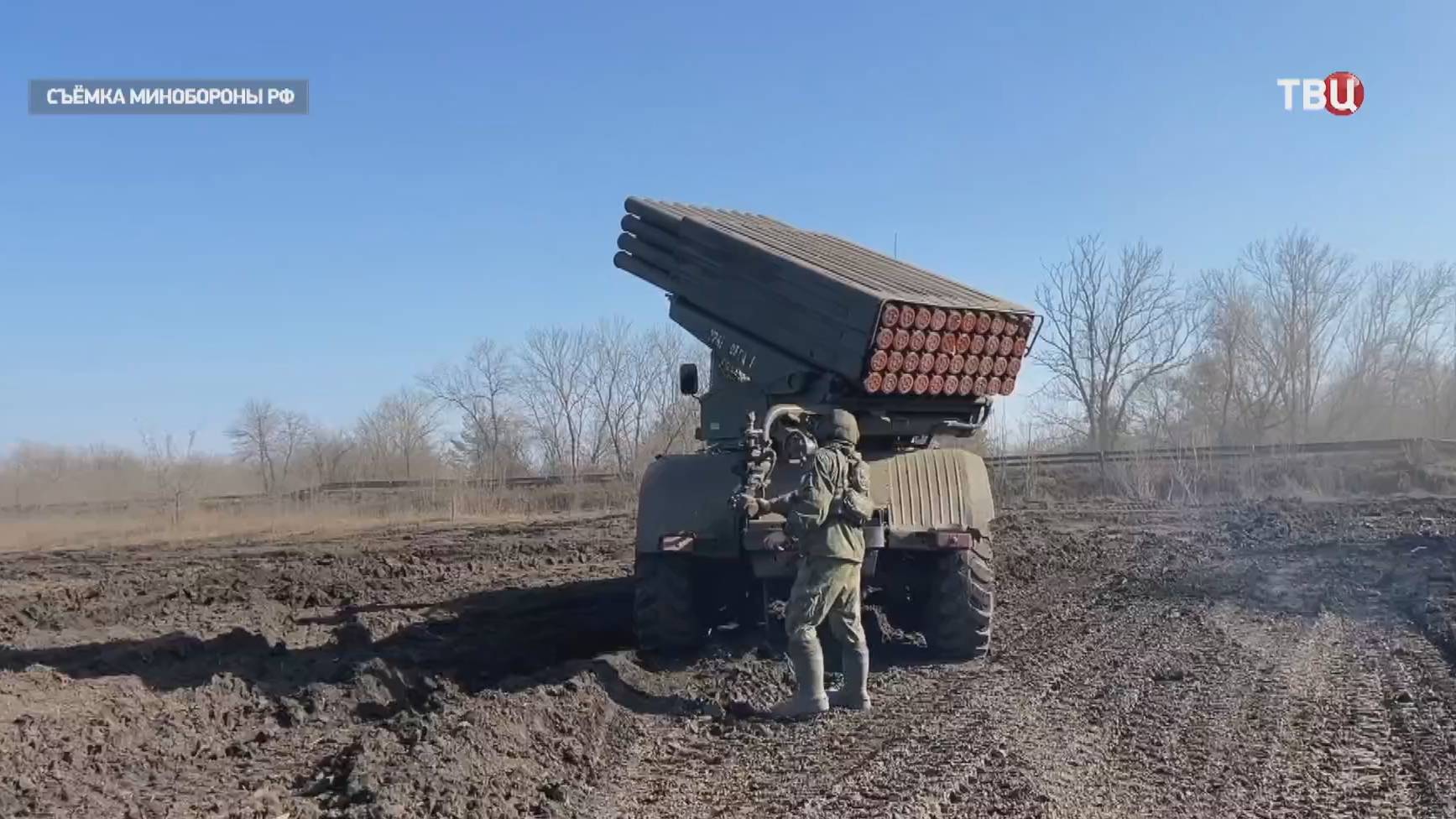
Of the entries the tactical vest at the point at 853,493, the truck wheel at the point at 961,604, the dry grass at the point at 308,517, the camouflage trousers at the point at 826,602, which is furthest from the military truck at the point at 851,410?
the dry grass at the point at 308,517

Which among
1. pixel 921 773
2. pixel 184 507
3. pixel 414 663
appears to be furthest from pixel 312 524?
pixel 921 773

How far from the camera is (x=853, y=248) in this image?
34.7 ft

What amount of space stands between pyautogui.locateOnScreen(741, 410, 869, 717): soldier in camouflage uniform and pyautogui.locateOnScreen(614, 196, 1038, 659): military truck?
43 cm

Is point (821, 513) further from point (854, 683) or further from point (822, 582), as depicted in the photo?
point (854, 683)

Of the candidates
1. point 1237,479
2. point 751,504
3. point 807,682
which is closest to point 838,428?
point 751,504

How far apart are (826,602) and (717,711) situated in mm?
925

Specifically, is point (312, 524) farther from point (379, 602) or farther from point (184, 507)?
point (379, 602)

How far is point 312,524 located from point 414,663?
19610 mm

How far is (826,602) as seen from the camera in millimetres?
6918

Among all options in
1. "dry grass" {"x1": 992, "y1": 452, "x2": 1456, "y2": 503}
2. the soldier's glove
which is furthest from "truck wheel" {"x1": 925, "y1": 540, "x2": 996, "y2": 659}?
"dry grass" {"x1": 992, "y1": 452, "x2": 1456, "y2": 503}

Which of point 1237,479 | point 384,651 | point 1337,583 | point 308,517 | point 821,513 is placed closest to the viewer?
point 821,513

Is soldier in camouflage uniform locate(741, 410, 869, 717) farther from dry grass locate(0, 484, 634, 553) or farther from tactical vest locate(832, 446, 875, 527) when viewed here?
dry grass locate(0, 484, 634, 553)

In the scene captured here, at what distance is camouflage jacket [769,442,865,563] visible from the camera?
6848 mm

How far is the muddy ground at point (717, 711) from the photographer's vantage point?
5.23 metres
